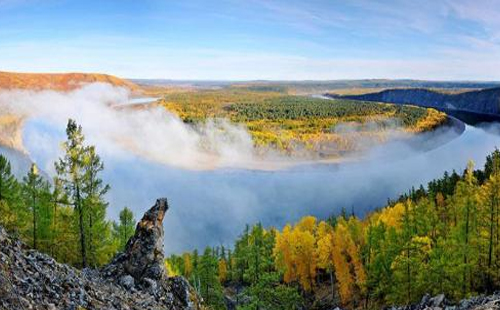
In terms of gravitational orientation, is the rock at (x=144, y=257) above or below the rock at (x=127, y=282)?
A: above

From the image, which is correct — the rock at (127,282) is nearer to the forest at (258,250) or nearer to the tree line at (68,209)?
the forest at (258,250)

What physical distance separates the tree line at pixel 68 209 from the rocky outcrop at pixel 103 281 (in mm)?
9437

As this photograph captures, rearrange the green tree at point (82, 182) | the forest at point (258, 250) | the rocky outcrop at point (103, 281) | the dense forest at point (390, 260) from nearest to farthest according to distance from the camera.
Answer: the rocky outcrop at point (103, 281) → the green tree at point (82, 182) → the forest at point (258, 250) → the dense forest at point (390, 260)

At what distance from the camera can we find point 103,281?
2503 centimetres

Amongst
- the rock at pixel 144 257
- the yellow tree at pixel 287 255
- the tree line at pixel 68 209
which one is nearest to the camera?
the rock at pixel 144 257

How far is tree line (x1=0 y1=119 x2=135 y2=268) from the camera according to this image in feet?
Answer: 119

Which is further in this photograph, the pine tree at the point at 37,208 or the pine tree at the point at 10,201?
the pine tree at the point at 37,208

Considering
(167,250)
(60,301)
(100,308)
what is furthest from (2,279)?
(167,250)

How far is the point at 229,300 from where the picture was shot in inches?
2938

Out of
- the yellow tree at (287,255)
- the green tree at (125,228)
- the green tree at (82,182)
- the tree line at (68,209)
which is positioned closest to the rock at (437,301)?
the green tree at (82,182)

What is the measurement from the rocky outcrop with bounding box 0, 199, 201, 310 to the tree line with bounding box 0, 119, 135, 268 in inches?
372

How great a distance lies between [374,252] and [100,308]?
4184 centimetres

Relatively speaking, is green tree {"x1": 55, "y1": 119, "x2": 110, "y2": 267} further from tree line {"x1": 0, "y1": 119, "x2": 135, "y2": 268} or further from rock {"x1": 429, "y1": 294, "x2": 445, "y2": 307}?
rock {"x1": 429, "y1": 294, "x2": 445, "y2": 307}

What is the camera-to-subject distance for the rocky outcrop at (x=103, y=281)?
57.3 ft
